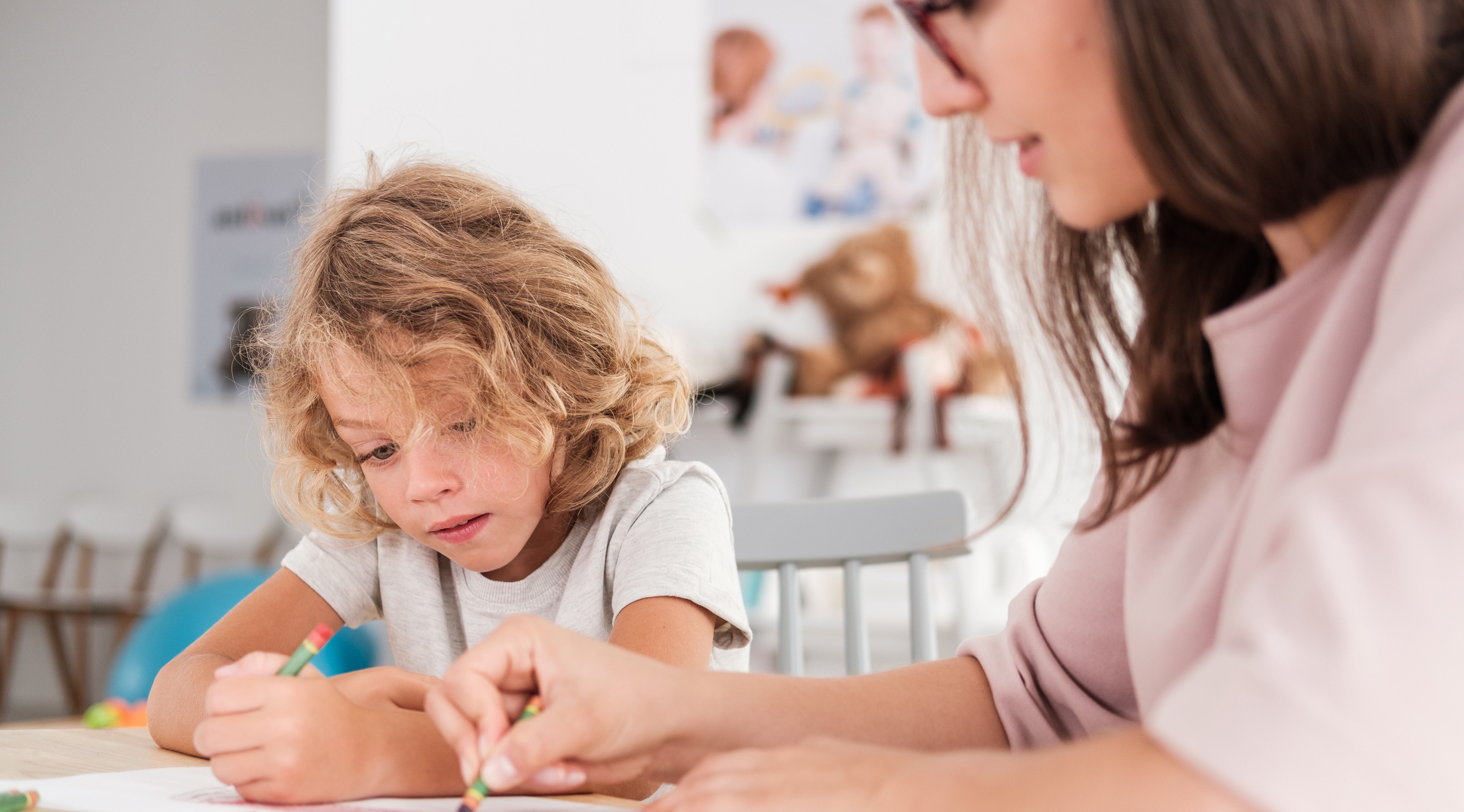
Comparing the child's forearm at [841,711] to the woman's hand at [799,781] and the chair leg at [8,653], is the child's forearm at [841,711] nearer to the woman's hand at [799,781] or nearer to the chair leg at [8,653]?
the woman's hand at [799,781]

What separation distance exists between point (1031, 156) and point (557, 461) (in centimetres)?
53

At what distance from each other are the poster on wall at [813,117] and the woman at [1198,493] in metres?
2.65

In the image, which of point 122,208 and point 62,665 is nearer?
point 62,665

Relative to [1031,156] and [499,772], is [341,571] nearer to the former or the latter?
[499,772]

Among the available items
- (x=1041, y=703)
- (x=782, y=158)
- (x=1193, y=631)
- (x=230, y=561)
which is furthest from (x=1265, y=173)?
(x=230, y=561)

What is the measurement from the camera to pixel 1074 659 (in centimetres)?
65

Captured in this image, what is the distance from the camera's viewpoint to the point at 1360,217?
0.44 metres

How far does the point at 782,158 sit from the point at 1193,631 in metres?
2.95

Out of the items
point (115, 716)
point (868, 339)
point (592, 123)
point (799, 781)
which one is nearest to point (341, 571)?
point (799, 781)

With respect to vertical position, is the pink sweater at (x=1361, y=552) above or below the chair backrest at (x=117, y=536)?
above

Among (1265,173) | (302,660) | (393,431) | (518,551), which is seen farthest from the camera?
(518,551)

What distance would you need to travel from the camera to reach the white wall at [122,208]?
4340mm

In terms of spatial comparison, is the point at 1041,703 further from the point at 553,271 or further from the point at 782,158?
the point at 782,158

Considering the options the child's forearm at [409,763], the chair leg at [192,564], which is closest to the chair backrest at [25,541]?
the chair leg at [192,564]
